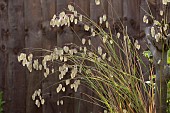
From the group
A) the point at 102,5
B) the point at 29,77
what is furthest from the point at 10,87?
the point at 102,5

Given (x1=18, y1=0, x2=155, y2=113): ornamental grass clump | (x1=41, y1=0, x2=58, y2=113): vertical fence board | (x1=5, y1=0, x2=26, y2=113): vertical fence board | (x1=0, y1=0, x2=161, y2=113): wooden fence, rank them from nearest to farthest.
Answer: (x1=18, y1=0, x2=155, y2=113): ornamental grass clump
(x1=0, y1=0, x2=161, y2=113): wooden fence
(x1=41, y1=0, x2=58, y2=113): vertical fence board
(x1=5, y1=0, x2=26, y2=113): vertical fence board

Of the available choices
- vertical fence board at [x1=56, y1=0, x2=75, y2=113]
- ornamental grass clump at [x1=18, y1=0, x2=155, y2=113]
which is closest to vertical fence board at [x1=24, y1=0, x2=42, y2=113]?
vertical fence board at [x1=56, y1=0, x2=75, y2=113]

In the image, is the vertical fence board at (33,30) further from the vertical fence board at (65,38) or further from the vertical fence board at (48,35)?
the vertical fence board at (65,38)

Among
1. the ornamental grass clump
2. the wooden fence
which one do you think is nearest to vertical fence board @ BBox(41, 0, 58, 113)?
the wooden fence

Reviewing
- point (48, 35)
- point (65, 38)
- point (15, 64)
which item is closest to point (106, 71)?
point (65, 38)

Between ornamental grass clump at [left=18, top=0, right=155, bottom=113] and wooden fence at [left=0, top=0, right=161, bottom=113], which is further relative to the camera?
wooden fence at [left=0, top=0, right=161, bottom=113]

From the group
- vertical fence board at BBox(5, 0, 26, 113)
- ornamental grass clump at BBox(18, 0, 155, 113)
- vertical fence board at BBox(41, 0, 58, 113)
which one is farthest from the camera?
vertical fence board at BBox(5, 0, 26, 113)

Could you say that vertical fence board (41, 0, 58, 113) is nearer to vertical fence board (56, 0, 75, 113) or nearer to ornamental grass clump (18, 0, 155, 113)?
vertical fence board (56, 0, 75, 113)

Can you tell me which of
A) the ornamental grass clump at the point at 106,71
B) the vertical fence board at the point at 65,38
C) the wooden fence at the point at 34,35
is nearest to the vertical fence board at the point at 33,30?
the wooden fence at the point at 34,35

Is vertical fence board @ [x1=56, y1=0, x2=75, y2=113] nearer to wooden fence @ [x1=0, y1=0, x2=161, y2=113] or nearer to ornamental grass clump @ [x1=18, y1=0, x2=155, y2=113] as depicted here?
wooden fence @ [x1=0, y1=0, x2=161, y2=113]

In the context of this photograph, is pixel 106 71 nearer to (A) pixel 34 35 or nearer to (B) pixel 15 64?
(A) pixel 34 35
